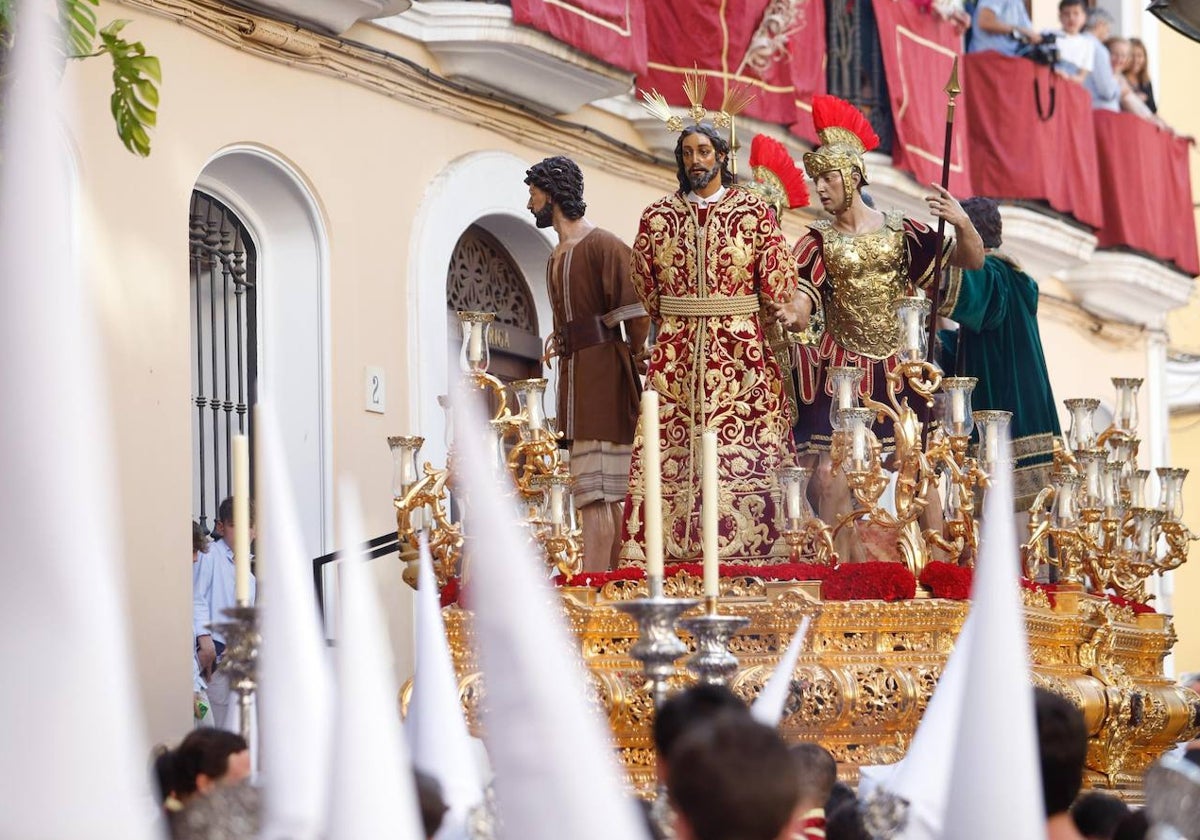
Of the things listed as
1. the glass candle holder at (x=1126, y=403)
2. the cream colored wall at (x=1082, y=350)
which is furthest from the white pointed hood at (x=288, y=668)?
the cream colored wall at (x=1082, y=350)

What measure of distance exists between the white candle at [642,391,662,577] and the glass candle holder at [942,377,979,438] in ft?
7.26

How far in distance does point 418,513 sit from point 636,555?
2808 millimetres

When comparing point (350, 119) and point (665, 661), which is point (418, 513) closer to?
point (350, 119)

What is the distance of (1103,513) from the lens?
25.7 ft

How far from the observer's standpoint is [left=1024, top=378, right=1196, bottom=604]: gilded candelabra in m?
7.22

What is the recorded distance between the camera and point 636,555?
721 centimetres

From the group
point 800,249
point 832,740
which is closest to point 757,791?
point 832,740

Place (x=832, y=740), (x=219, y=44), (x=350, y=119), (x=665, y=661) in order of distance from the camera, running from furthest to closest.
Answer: (x=350, y=119) → (x=219, y=44) → (x=832, y=740) → (x=665, y=661)

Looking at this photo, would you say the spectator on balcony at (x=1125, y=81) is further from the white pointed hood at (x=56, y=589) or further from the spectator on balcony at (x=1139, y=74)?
the white pointed hood at (x=56, y=589)

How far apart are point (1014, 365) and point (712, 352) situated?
232 cm

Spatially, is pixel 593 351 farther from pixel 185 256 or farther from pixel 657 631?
pixel 657 631

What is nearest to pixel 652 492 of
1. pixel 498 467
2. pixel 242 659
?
pixel 242 659

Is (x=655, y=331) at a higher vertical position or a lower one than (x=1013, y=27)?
lower

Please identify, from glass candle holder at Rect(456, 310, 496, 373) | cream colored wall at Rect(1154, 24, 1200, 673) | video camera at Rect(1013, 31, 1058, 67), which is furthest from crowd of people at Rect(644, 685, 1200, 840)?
cream colored wall at Rect(1154, 24, 1200, 673)
